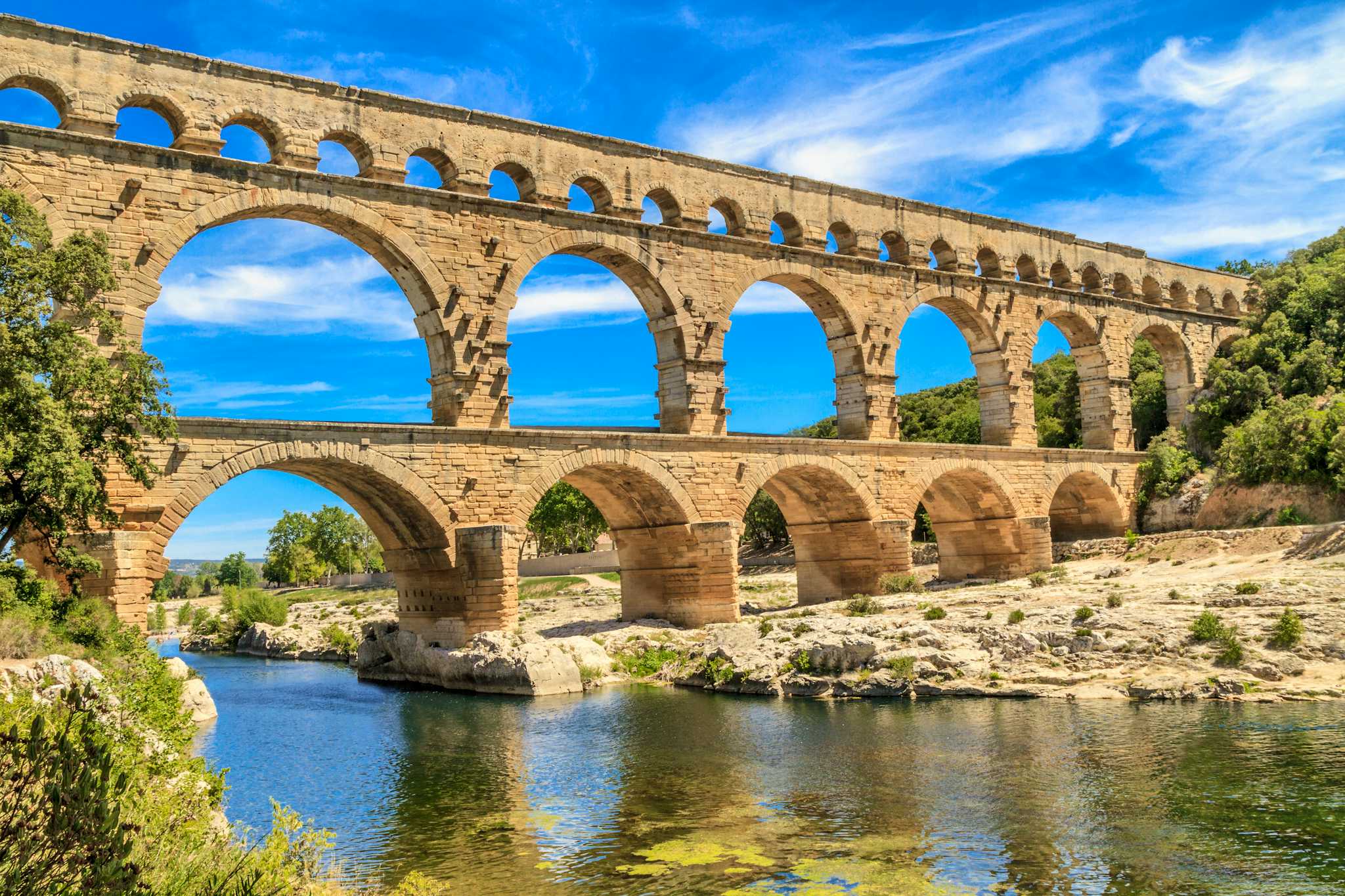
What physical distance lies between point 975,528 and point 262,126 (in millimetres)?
23164

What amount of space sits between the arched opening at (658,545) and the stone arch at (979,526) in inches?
328

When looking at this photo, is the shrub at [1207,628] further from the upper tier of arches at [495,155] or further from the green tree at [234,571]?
the green tree at [234,571]

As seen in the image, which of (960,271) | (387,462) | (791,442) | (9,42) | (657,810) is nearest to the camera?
(657,810)

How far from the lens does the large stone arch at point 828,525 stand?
2952cm

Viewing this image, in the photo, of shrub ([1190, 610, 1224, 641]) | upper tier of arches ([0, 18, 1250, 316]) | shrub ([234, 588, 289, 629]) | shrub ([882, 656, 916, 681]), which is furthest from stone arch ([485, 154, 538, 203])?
shrub ([234, 588, 289, 629])

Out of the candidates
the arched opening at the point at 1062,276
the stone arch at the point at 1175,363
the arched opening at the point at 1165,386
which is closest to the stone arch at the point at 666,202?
the arched opening at the point at 1062,276

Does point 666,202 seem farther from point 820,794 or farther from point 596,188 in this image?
point 820,794

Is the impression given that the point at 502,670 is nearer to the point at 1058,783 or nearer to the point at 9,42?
the point at 1058,783

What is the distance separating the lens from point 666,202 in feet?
93.1

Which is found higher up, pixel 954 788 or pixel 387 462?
pixel 387 462

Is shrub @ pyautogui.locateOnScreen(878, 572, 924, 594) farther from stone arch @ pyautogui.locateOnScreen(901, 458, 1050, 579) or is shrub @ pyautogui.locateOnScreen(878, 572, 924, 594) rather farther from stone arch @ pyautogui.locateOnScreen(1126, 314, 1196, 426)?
stone arch @ pyautogui.locateOnScreen(1126, 314, 1196, 426)

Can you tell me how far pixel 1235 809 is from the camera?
11406mm

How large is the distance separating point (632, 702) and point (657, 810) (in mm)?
8416

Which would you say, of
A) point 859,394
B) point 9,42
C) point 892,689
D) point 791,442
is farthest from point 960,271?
point 9,42
